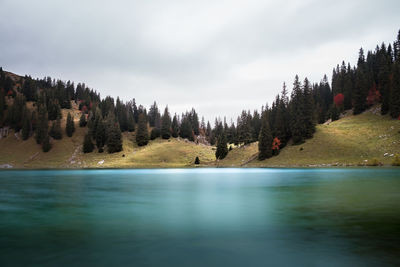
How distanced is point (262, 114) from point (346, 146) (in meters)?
63.5

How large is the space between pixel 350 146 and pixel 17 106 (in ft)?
566

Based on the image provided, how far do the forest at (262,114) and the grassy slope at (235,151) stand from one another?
4.32 meters

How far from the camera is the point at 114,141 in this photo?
140000 millimetres

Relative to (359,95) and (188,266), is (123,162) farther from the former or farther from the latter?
(188,266)

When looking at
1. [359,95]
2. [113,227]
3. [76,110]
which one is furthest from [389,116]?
[76,110]

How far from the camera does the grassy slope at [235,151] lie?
8419 centimetres

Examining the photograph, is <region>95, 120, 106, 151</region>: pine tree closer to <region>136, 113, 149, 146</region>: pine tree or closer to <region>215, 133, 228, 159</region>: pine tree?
<region>136, 113, 149, 146</region>: pine tree

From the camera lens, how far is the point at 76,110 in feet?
649

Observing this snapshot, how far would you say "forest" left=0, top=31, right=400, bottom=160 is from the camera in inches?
4114

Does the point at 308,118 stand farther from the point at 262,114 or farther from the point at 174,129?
the point at 174,129

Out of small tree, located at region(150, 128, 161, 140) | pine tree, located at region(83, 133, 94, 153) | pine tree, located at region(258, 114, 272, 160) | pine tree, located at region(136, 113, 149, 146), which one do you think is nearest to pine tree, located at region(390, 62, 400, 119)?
pine tree, located at region(258, 114, 272, 160)

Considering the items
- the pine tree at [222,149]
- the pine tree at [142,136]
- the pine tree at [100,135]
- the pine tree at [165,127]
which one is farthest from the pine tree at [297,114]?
the pine tree at [100,135]

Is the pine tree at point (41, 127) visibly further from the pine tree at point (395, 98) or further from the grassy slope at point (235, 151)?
the pine tree at point (395, 98)

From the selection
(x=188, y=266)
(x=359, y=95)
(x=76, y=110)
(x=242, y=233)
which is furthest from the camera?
(x=76, y=110)
